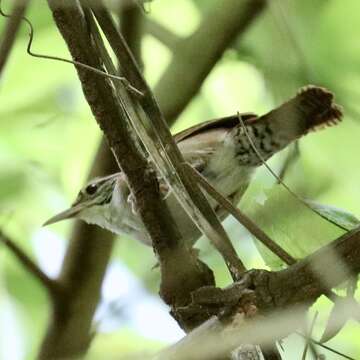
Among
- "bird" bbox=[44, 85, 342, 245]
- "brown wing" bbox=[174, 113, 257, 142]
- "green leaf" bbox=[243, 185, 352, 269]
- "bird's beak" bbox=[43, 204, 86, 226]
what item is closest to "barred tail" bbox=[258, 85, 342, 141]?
"bird" bbox=[44, 85, 342, 245]

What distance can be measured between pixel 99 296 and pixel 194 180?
0.62 metres

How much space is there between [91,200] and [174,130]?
26cm

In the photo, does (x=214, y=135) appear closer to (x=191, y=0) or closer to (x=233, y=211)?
(x=191, y=0)

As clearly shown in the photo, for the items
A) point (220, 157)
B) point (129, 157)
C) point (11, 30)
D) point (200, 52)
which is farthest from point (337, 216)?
point (220, 157)

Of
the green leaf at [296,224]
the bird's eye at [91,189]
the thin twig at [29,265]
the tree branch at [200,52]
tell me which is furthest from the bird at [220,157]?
the green leaf at [296,224]

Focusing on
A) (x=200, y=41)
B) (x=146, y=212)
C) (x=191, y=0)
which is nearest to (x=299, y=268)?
(x=146, y=212)

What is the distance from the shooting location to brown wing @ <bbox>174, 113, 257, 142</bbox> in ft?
Answer: 6.84

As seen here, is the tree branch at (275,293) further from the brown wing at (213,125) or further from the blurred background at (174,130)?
the brown wing at (213,125)

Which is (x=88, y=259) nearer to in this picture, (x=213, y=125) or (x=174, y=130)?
(x=213, y=125)

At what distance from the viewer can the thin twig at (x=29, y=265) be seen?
64.0 inches

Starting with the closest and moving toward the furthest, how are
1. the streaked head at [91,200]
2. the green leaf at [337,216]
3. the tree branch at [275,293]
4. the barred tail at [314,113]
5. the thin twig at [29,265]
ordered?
the tree branch at [275,293]
the green leaf at [337,216]
the thin twig at [29,265]
the barred tail at [314,113]
the streaked head at [91,200]

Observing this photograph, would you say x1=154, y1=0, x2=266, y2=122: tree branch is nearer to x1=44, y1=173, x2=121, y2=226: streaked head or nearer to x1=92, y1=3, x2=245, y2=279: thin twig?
x1=44, y1=173, x2=121, y2=226: streaked head

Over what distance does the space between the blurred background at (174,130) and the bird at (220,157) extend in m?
0.04

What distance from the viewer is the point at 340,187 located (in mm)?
1570
